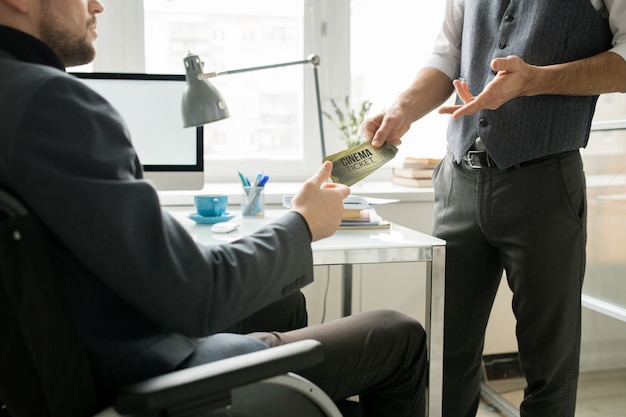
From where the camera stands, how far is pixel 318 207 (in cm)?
101

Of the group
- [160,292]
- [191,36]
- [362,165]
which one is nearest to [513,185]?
[362,165]

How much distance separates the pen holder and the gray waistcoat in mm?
619

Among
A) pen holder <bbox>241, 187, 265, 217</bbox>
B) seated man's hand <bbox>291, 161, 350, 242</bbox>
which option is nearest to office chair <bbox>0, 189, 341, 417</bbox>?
seated man's hand <bbox>291, 161, 350, 242</bbox>

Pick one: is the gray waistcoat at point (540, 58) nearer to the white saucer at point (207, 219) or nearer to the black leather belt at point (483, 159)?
the black leather belt at point (483, 159)

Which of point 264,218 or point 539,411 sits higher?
point 264,218

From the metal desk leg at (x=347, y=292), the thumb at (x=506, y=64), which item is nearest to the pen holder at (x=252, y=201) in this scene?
the metal desk leg at (x=347, y=292)

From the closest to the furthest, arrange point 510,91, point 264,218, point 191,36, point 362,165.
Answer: point 510,91 < point 362,165 < point 264,218 < point 191,36

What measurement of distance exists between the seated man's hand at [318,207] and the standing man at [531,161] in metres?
0.49

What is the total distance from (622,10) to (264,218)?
1016mm

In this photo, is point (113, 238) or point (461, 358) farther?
point (461, 358)

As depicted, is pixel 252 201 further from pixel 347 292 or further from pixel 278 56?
pixel 278 56

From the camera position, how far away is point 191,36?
2.51m

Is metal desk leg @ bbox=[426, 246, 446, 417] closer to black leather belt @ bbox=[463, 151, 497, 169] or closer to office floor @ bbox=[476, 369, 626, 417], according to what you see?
black leather belt @ bbox=[463, 151, 497, 169]

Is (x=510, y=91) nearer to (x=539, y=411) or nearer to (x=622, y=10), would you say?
(x=622, y=10)
